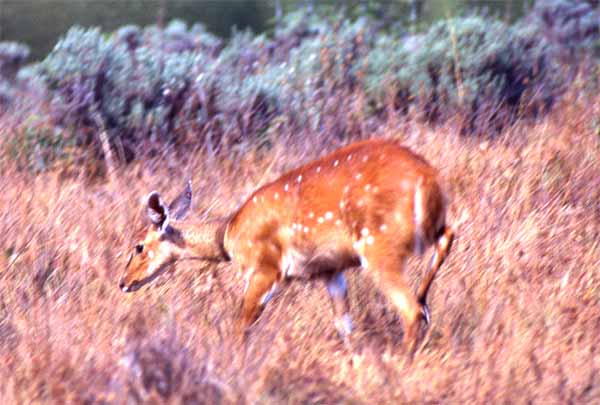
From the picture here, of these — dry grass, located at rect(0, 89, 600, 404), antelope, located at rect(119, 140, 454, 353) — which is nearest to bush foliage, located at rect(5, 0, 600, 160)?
dry grass, located at rect(0, 89, 600, 404)

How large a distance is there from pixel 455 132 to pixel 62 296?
158 inches

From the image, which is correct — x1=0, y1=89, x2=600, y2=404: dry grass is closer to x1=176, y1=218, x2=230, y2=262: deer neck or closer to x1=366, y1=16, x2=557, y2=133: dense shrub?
x1=176, y1=218, x2=230, y2=262: deer neck

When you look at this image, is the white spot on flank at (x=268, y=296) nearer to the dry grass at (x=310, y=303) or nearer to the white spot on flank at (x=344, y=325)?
the dry grass at (x=310, y=303)

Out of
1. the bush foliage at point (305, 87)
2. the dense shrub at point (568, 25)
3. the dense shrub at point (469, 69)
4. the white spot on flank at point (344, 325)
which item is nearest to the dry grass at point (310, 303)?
the white spot on flank at point (344, 325)

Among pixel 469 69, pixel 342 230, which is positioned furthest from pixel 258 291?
pixel 469 69

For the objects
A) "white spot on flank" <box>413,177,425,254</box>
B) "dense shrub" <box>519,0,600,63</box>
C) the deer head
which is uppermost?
"white spot on flank" <box>413,177,425,254</box>

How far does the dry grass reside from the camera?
552cm

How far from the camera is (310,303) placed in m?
7.19

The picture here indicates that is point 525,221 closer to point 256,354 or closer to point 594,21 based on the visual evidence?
point 256,354

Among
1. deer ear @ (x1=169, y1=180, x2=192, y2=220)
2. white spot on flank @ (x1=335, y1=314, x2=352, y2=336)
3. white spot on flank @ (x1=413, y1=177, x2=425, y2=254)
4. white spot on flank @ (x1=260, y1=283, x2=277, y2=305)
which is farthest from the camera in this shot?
deer ear @ (x1=169, y1=180, x2=192, y2=220)

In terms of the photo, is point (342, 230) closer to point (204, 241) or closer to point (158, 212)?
point (204, 241)

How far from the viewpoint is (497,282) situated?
280 inches

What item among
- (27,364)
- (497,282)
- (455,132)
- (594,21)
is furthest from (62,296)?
(594,21)

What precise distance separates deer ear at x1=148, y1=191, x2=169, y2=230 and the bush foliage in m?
2.54
